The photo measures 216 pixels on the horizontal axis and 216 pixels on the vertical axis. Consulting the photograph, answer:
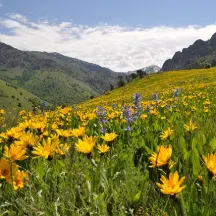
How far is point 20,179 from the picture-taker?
2.41 m

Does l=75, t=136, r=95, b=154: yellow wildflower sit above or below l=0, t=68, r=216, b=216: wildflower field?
above

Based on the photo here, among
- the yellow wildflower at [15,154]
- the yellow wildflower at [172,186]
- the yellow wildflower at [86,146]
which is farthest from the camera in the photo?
the yellow wildflower at [86,146]

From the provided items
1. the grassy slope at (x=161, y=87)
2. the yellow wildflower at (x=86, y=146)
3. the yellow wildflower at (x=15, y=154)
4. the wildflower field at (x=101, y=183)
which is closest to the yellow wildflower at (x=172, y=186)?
the wildflower field at (x=101, y=183)

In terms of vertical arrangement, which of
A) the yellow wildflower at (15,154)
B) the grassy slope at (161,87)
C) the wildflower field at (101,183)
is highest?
the grassy slope at (161,87)

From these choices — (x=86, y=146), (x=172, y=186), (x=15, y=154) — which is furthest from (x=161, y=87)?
(x=172, y=186)

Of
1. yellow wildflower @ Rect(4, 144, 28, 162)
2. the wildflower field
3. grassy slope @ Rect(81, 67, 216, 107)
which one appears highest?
grassy slope @ Rect(81, 67, 216, 107)

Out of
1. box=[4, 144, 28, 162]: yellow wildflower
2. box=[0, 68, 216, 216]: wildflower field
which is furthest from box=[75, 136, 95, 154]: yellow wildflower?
box=[4, 144, 28, 162]: yellow wildflower

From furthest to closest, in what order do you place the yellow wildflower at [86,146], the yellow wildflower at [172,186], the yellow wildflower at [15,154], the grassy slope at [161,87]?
the grassy slope at [161,87], the yellow wildflower at [86,146], the yellow wildflower at [15,154], the yellow wildflower at [172,186]

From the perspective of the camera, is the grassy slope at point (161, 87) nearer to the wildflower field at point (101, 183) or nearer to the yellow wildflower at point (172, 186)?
the wildflower field at point (101, 183)

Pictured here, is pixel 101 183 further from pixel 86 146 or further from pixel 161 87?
pixel 161 87

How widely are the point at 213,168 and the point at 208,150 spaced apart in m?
1.43

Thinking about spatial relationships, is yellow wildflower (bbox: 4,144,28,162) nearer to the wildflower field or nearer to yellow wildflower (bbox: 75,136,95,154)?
the wildflower field

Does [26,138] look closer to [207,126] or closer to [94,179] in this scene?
[94,179]

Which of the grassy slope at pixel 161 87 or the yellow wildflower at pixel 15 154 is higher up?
the grassy slope at pixel 161 87
